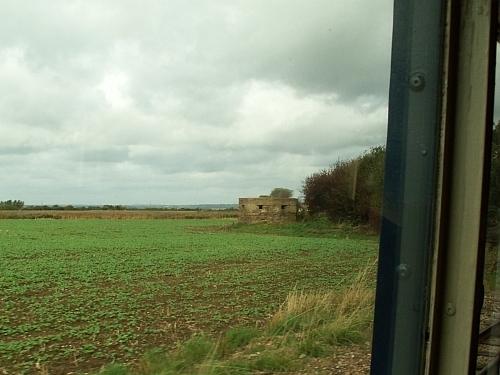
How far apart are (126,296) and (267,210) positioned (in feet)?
82.8

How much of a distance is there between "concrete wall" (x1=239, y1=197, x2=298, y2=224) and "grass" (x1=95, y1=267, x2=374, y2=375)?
24.1 m

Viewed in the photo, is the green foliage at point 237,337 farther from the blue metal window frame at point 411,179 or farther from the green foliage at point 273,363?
the blue metal window frame at point 411,179

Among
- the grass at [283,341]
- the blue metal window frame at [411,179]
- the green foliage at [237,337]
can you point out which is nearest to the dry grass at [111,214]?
the grass at [283,341]

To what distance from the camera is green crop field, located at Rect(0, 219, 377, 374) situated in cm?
454

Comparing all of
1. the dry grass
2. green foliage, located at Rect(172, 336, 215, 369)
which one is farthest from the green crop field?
the dry grass

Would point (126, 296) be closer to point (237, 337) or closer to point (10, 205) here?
point (237, 337)

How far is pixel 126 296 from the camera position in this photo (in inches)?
281

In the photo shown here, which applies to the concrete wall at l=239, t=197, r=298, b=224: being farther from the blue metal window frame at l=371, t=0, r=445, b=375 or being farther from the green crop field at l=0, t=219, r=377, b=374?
the blue metal window frame at l=371, t=0, r=445, b=375

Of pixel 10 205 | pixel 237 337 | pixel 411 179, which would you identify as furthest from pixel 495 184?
pixel 10 205

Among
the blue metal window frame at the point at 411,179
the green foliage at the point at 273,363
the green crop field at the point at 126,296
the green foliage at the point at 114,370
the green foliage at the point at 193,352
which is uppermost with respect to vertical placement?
the blue metal window frame at the point at 411,179

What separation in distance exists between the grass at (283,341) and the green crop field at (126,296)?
0.44 metres

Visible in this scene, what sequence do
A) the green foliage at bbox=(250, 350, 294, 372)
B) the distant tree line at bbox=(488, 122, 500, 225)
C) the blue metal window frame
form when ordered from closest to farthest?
the blue metal window frame, the distant tree line at bbox=(488, 122, 500, 225), the green foliage at bbox=(250, 350, 294, 372)

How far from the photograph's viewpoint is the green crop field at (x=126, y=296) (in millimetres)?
4535

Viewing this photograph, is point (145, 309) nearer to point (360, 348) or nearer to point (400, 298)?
point (360, 348)
